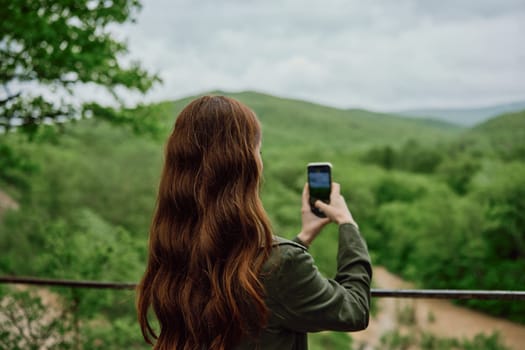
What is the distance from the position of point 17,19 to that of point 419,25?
5161 inches

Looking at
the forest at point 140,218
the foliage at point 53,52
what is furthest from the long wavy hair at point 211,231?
the foliage at point 53,52

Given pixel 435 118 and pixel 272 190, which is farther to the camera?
pixel 435 118

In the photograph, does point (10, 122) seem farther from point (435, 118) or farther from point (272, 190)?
point (435, 118)

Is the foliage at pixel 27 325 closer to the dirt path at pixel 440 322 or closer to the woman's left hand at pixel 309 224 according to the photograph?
the woman's left hand at pixel 309 224

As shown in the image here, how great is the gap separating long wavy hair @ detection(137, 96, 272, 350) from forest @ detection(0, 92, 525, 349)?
174 millimetres

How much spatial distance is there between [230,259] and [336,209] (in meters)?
0.36

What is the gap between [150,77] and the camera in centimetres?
679

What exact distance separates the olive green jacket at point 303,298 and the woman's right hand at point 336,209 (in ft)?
0.47

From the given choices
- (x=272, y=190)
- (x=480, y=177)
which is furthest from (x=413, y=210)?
(x=272, y=190)

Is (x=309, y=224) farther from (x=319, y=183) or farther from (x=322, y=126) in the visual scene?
(x=322, y=126)

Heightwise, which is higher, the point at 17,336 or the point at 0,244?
the point at 17,336

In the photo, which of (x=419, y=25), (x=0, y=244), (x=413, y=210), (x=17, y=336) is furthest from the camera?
(x=419, y=25)

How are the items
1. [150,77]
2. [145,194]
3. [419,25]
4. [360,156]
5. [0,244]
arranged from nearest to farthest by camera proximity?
[150,77]
[0,244]
[145,194]
[360,156]
[419,25]

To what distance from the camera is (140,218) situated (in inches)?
824
